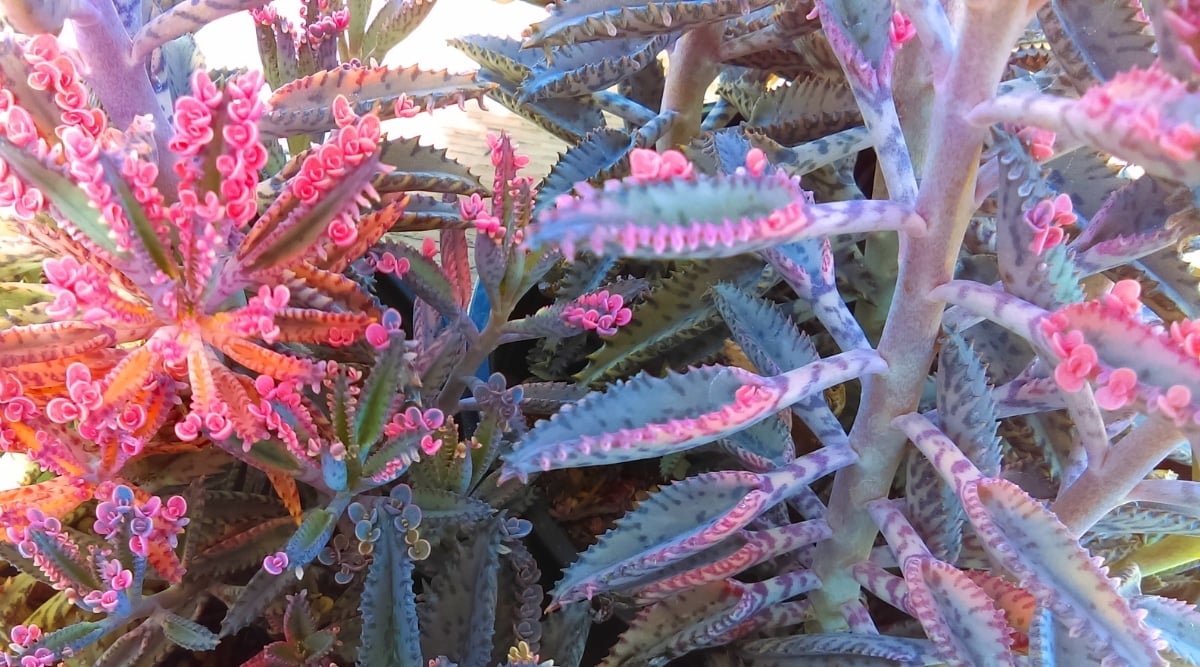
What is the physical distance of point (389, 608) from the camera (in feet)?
1.59

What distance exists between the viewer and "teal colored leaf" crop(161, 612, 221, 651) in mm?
461

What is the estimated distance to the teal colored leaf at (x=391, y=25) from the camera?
0.70 m

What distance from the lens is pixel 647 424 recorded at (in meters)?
0.40

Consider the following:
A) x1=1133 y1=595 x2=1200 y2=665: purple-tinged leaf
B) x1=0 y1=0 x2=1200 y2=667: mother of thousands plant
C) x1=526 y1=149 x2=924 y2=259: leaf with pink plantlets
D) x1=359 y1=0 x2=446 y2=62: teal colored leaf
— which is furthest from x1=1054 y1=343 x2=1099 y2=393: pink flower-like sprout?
x1=359 y1=0 x2=446 y2=62: teal colored leaf

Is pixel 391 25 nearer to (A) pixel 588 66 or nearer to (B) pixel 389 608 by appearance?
(A) pixel 588 66

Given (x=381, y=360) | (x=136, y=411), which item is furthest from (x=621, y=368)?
(x=136, y=411)

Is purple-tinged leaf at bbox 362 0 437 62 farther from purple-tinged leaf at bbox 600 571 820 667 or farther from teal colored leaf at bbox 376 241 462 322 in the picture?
purple-tinged leaf at bbox 600 571 820 667

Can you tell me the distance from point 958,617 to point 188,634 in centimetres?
41

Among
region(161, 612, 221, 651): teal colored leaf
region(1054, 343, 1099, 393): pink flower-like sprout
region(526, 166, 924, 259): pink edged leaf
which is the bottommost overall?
region(161, 612, 221, 651): teal colored leaf

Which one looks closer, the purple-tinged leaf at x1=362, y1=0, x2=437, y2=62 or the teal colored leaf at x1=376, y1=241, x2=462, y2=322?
the teal colored leaf at x1=376, y1=241, x2=462, y2=322

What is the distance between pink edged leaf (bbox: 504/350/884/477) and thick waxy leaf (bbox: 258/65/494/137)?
200 mm

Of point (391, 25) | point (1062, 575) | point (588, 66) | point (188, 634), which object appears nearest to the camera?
point (1062, 575)

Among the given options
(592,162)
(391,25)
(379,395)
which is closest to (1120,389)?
(379,395)

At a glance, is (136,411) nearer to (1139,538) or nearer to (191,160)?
(191,160)
